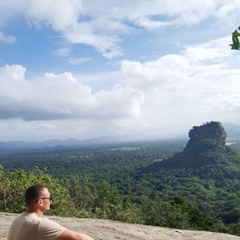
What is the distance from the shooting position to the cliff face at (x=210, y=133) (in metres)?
118

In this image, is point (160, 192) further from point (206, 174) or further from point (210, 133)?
point (210, 133)

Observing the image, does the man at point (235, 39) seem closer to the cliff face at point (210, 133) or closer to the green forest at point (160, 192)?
the green forest at point (160, 192)

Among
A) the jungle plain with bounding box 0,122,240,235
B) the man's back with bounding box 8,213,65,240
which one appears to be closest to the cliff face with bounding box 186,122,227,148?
the jungle plain with bounding box 0,122,240,235

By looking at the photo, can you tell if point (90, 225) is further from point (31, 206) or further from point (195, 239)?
point (31, 206)

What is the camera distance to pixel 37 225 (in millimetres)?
3752

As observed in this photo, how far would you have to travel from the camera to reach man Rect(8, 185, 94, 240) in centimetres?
375

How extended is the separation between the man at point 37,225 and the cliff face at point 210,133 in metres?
117

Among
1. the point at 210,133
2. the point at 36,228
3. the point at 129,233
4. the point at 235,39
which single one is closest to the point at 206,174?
the point at 210,133

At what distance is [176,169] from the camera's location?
99688mm

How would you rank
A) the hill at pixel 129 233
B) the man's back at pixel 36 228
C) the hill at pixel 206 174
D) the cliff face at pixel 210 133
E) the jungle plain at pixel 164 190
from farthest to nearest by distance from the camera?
the cliff face at pixel 210 133, the hill at pixel 206 174, the jungle plain at pixel 164 190, the hill at pixel 129 233, the man's back at pixel 36 228

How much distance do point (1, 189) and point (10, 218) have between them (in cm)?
1162

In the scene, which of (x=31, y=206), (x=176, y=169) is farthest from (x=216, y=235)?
(x=176, y=169)

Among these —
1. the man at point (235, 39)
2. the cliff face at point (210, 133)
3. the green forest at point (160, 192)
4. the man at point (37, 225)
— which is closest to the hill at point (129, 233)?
the man at point (37, 225)

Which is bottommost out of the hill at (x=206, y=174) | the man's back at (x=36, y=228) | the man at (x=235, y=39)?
the hill at (x=206, y=174)
